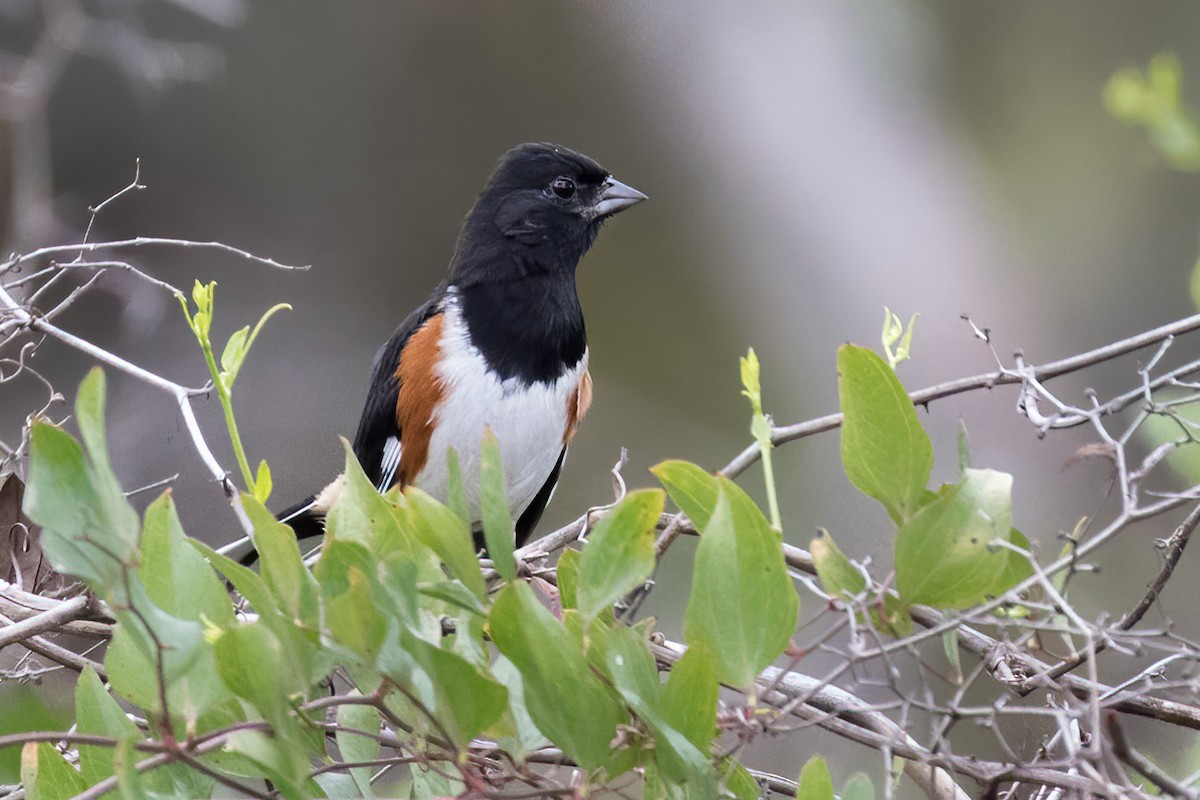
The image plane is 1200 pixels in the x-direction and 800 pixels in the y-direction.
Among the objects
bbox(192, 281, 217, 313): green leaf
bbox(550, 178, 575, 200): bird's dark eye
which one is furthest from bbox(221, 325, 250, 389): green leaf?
bbox(550, 178, 575, 200): bird's dark eye

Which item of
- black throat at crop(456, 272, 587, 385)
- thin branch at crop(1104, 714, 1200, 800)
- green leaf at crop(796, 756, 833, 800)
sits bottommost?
black throat at crop(456, 272, 587, 385)

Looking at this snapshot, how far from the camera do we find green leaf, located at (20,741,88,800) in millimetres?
641

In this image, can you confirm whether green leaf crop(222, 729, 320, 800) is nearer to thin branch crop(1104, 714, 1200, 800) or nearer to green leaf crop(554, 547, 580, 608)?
green leaf crop(554, 547, 580, 608)

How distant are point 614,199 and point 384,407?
22.7 inches

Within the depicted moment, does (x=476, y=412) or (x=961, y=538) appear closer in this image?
(x=961, y=538)

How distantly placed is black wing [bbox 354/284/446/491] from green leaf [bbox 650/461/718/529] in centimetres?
161

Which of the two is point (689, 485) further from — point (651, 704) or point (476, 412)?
point (476, 412)

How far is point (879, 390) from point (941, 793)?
0.34m

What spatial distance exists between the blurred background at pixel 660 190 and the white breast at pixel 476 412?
561 millimetres

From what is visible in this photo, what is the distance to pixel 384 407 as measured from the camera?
2.26 metres

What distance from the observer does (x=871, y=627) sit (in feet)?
2.11

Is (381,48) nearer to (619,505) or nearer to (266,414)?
(266,414)

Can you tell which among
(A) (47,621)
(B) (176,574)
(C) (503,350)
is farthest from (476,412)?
(B) (176,574)

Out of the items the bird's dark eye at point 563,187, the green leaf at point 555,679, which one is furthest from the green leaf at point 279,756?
the bird's dark eye at point 563,187
